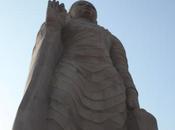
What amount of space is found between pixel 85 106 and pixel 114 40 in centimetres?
219

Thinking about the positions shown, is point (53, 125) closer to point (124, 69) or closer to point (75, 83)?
→ point (75, 83)

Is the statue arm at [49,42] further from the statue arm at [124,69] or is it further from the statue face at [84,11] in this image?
the statue arm at [124,69]

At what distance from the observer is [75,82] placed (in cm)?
754

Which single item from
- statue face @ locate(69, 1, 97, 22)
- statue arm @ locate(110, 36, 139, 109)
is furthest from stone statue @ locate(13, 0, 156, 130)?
statue face @ locate(69, 1, 97, 22)

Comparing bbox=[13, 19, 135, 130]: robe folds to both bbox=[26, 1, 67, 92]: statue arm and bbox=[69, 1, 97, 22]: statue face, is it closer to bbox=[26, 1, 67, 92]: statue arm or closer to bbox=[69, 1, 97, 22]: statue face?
bbox=[26, 1, 67, 92]: statue arm

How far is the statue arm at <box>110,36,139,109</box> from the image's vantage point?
802 cm

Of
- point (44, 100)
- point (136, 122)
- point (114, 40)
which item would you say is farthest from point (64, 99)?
point (114, 40)

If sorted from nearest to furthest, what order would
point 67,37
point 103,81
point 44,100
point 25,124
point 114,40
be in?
point 25,124 < point 44,100 < point 103,81 < point 67,37 < point 114,40

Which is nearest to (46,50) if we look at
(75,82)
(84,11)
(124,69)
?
(75,82)

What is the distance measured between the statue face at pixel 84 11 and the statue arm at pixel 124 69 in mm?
618

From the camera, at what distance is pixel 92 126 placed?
23.8 feet

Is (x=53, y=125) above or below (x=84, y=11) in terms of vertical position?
below

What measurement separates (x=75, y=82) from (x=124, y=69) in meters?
1.45

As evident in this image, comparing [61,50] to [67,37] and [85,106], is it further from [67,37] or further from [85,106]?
[85,106]
